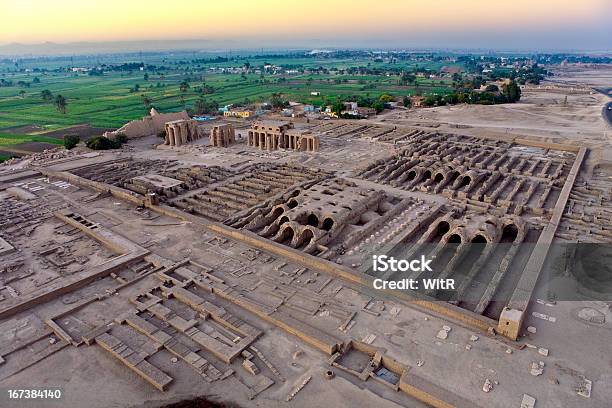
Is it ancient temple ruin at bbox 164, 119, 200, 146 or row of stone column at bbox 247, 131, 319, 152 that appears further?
ancient temple ruin at bbox 164, 119, 200, 146

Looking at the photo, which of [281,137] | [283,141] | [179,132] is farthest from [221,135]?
[283,141]

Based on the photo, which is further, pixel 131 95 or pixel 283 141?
pixel 131 95

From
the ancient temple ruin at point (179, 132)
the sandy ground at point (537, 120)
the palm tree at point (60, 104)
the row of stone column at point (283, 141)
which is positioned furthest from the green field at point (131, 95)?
the row of stone column at point (283, 141)

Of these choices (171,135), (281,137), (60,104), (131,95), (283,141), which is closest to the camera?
(281,137)

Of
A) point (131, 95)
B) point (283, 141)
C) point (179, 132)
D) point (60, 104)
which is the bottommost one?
point (283, 141)

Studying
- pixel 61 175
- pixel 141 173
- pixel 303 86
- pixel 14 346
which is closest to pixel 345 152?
pixel 141 173

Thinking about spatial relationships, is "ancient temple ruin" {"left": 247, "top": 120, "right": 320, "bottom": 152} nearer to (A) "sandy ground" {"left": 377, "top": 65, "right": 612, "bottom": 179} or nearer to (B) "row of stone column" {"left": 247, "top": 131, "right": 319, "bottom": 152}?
(B) "row of stone column" {"left": 247, "top": 131, "right": 319, "bottom": 152}

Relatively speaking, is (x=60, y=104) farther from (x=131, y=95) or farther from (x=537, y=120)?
(x=537, y=120)

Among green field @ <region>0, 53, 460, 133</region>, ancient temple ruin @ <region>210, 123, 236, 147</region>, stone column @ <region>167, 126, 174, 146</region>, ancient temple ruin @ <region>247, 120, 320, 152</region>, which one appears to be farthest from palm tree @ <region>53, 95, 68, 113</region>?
ancient temple ruin @ <region>247, 120, 320, 152</region>

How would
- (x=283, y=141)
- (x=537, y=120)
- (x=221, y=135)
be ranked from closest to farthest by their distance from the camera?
1. (x=283, y=141)
2. (x=221, y=135)
3. (x=537, y=120)

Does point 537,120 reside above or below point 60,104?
below

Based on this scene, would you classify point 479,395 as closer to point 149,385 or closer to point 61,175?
point 149,385

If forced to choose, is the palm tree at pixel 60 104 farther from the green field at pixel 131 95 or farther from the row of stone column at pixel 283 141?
the row of stone column at pixel 283 141

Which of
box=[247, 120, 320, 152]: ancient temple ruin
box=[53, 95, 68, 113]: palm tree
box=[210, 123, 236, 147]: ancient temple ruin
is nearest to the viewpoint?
box=[247, 120, 320, 152]: ancient temple ruin
